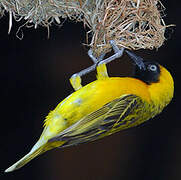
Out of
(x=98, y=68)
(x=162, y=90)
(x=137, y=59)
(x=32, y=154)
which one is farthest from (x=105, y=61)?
(x=32, y=154)

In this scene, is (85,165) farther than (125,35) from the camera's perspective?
Yes

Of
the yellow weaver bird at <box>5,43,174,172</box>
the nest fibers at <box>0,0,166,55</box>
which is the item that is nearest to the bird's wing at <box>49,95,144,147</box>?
the yellow weaver bird at <box>5,43,174,172</box>

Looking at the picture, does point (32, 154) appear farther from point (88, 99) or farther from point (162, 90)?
point (162, 90)

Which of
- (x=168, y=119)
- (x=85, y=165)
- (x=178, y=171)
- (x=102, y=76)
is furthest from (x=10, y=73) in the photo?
(x=178, y=171)

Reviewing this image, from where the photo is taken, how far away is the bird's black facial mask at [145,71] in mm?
1448

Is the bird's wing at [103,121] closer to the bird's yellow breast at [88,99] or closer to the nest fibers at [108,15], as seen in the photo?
the bird's yellow breast at [88,99]

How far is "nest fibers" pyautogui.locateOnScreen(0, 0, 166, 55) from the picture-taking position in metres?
1.17

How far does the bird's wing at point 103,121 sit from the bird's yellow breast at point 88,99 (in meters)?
0.02

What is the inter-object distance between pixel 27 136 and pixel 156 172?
0.65 m

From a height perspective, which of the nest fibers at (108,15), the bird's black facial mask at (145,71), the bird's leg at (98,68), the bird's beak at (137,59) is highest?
the nest fibers at (108,15)

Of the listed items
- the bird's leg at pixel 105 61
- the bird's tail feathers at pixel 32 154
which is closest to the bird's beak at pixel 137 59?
the bird's leg at pixel 105 61

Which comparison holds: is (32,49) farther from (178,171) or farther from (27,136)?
(178,171)

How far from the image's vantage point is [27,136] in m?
1.47

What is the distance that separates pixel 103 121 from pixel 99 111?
0.15 ft
